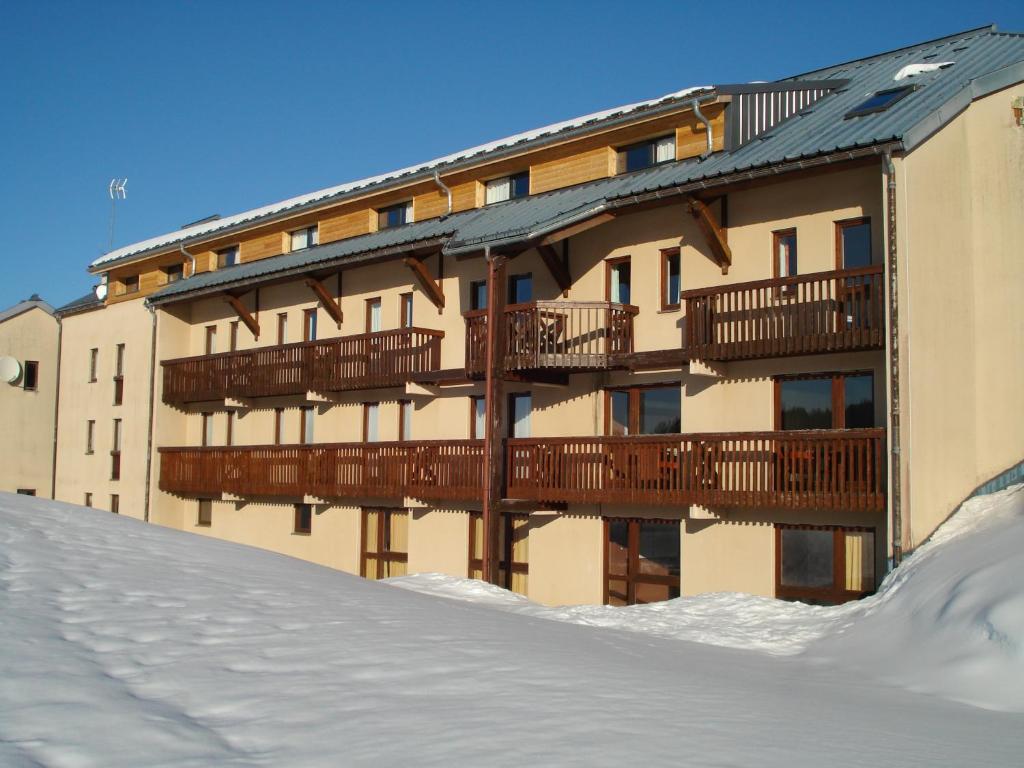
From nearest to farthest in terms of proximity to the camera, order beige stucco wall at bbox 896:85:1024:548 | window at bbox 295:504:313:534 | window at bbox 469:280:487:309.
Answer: beige stucco wall at bbox 896:85:1024:548, window at bbox 469:280:487:309, window at bbox 295:504:313:534

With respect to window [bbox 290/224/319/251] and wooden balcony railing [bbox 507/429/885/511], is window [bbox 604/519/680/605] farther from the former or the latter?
window [bbox 290/224/319/251]

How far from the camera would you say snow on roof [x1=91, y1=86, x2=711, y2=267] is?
72.4ft

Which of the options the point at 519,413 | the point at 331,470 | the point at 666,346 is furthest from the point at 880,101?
the point at 331,470

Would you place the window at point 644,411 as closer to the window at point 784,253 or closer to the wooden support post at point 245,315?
the window at point 784,253

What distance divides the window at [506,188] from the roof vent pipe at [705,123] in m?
5.16

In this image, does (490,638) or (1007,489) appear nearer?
(490,638)

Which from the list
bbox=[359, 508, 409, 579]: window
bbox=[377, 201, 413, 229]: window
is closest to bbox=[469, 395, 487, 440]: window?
bbox=[359, 508, 409, 579]: window

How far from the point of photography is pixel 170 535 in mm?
12539

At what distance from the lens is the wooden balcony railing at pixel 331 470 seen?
22.2 meters

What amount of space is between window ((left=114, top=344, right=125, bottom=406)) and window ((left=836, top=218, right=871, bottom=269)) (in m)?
24.7

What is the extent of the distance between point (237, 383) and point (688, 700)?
2360cm

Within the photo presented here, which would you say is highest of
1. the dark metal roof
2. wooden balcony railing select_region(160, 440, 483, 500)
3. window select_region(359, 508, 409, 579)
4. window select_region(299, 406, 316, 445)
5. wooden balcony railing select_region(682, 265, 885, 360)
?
the dark metal roof

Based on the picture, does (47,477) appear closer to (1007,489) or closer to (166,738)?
(1007,489)

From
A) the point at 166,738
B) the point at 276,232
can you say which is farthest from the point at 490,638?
the point at 276,232
